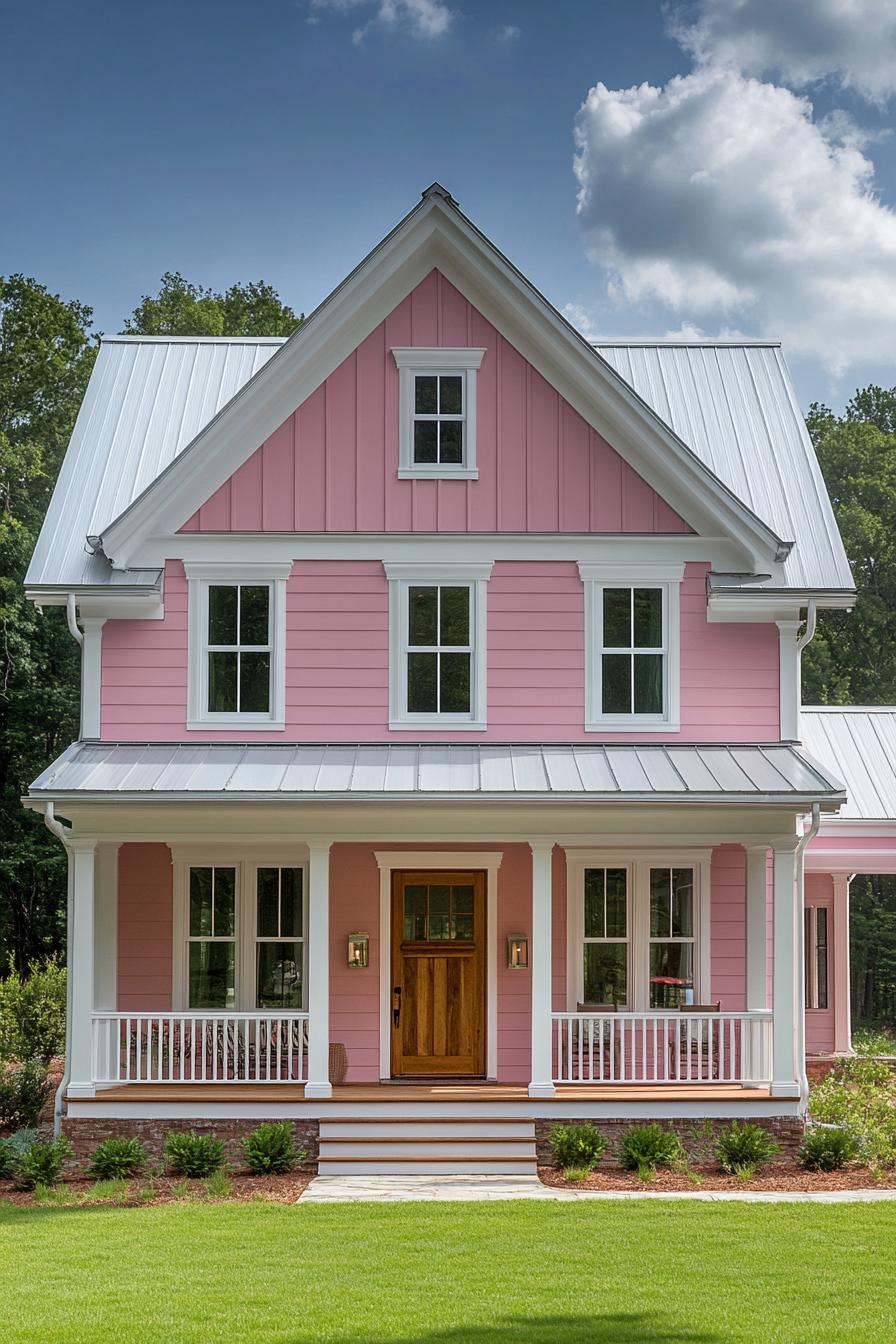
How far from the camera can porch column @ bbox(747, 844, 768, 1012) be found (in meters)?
16.0

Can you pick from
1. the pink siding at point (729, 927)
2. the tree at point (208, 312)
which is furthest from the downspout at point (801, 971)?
the tree at point (208, 312)

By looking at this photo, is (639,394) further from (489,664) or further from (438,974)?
(438,974)

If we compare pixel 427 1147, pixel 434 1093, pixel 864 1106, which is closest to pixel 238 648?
pixel 434 1093

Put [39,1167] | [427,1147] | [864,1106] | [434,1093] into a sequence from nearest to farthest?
[39,1167]
[427,1147]
[434,1093]
[864,1106]

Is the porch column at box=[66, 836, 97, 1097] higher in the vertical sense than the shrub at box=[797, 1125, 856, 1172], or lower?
higher

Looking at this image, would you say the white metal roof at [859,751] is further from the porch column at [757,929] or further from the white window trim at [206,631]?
the white window trim at [206,631]

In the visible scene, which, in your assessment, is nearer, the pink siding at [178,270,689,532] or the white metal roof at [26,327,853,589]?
the pink siding at [178,270,689,532]

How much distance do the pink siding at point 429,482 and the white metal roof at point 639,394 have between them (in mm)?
1618

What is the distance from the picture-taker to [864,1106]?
1569 centimetres

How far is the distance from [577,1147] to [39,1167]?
206 inches

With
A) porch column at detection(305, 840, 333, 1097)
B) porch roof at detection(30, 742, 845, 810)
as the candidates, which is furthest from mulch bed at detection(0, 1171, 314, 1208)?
porch roof at detection(30, 742, 845, 810)

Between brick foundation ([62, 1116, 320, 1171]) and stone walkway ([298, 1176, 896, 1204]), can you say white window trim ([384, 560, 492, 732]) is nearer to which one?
brick foundation ([62, 1116, 320, 1171])

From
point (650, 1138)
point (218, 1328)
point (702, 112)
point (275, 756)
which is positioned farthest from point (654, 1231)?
point (702, 112)

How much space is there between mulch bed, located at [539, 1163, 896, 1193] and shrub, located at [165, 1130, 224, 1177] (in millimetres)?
3218
